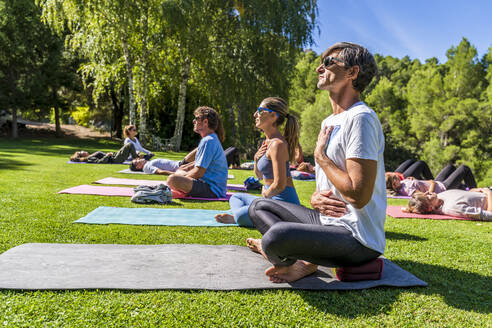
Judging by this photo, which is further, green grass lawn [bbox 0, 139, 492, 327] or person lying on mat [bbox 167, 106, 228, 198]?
person lying on mat [bbox 167, 106, 228, 198]

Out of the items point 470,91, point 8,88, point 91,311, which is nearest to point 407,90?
point 470,91

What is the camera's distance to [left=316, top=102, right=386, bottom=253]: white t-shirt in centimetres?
229

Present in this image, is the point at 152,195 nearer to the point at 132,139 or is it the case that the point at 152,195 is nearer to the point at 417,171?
the point at 132,139

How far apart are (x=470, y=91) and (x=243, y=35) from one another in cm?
2527

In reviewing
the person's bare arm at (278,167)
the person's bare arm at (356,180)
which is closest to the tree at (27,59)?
the person's bare arm at (278,167)

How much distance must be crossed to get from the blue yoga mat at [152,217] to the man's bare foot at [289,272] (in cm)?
175

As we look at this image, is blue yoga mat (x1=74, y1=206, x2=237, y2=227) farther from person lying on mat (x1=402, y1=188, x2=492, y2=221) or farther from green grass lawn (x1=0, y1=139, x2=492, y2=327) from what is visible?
person lying on mat (x1=402, y1=188, x2=492, y2=221)

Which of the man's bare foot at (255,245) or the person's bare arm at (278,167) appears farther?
the person's bare arm at (278,167)

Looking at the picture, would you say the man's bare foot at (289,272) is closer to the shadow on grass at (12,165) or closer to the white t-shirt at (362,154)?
the white t-shirt at (362,154)

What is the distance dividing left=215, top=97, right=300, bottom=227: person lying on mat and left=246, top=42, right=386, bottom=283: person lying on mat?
3.37ft

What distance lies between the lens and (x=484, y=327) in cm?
219

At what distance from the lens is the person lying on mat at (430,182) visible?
26.6 ft

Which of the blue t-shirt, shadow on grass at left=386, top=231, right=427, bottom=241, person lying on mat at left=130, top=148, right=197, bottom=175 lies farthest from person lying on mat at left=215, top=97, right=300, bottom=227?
person lying on mat at left=130, top=148, right=197, bottom=175

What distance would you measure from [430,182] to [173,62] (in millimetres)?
13128
